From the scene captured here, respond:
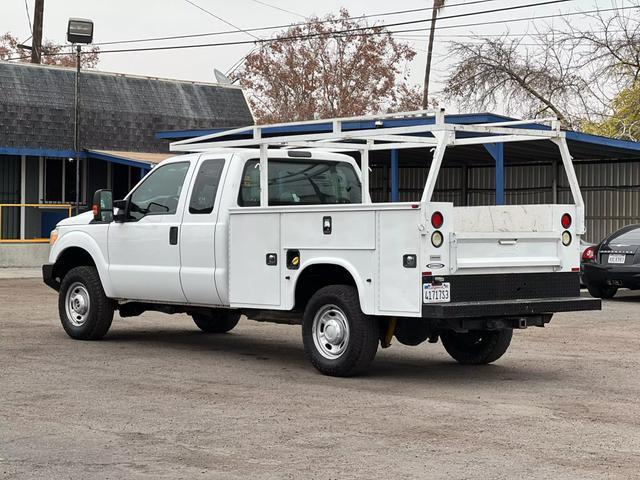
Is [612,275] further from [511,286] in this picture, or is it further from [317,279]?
[317,279]

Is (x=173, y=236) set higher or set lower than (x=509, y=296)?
higher

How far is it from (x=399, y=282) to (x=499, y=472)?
330cm

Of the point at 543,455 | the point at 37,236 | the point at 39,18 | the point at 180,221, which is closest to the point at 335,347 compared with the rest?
the point at 180,221

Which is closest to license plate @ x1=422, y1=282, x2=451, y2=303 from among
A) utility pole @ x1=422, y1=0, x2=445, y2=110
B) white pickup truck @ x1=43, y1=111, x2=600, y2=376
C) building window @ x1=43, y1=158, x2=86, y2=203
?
white pickup truck @ x1=43, y1=111, x2=600, y2=376

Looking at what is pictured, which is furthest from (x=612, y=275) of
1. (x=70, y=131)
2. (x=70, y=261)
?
(x=70, y=131)

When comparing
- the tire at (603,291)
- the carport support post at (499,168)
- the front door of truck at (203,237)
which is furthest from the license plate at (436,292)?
the carport support post at (499,168)

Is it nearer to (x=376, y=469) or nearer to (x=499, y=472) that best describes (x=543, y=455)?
(x=499, y=472)

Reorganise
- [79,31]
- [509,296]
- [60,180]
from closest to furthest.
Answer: [509,296], [79,31], [60,180]

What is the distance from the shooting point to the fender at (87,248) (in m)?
12.9

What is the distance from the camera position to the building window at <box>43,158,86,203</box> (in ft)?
110

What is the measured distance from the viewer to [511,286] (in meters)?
10.4

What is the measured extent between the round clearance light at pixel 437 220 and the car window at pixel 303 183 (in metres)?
2.51

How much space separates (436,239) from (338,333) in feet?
4.44

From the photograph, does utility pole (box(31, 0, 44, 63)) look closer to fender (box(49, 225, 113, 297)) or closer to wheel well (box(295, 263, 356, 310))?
fender (box(49, 225, 113, 297))
